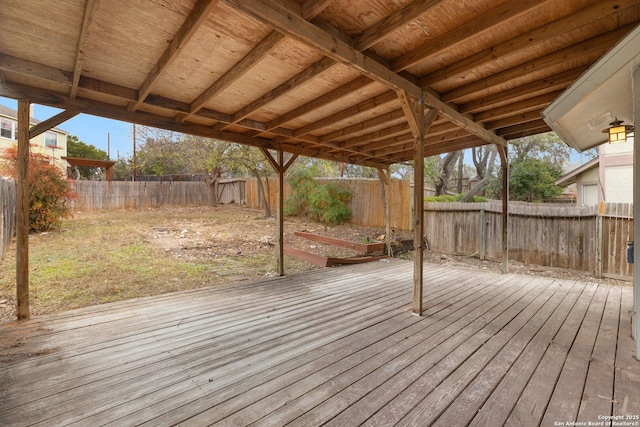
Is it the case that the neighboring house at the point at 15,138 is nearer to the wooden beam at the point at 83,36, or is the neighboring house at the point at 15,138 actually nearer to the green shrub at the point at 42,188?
the green shrub at the point at 42,188

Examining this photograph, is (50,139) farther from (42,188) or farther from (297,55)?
(297,55)

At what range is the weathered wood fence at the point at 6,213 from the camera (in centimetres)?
514

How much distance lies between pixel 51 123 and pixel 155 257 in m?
3.80

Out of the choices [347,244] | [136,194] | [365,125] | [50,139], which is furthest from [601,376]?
[50,139]

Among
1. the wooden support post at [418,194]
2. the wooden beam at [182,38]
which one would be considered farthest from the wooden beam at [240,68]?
the wooden support post at [418,194]

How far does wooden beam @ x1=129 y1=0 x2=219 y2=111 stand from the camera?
69.3 inches

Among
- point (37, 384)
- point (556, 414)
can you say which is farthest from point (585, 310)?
point (37, 384)

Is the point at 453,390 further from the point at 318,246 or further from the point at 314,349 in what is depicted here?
the point at 318,246

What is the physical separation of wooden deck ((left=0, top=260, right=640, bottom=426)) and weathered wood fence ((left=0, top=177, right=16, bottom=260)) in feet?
12.7

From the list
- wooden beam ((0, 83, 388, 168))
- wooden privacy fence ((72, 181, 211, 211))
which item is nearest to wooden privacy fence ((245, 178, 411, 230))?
wooden beam ((0, 83, 388, 168))

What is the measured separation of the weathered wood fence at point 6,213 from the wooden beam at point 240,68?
4653 mm

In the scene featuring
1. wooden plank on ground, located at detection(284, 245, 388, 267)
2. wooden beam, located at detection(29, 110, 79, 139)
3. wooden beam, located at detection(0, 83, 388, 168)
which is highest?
wooden beam, located at detection(0, 83, 388, 168)

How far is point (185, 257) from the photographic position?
20.7 feet

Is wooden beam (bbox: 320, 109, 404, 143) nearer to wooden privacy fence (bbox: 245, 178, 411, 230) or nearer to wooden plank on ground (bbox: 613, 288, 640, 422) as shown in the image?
wooden plank on ground (bbox: 613, 288, 640, 422)
